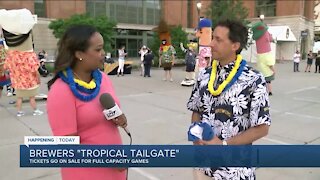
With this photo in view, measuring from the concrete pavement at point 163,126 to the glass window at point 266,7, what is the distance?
32942 mm

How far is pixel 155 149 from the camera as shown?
4.83 ft

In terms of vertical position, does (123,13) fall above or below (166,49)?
above

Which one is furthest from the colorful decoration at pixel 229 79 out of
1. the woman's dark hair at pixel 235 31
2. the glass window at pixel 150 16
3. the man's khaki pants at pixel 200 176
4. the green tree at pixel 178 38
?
the glass window at pixel 150 16

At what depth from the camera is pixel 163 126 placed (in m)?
6.02

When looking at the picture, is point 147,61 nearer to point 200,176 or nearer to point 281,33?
point 200,176

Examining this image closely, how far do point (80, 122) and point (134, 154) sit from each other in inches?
19.2

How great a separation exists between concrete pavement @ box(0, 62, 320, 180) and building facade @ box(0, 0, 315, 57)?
17354mm

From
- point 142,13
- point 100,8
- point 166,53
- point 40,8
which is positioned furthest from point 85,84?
point 142,13

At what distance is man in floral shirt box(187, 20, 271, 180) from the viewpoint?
1839 mm

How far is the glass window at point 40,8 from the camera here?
27484mm

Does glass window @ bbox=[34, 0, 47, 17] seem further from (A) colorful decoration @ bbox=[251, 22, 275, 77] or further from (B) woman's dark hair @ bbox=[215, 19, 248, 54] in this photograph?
(B) woman's dark hair @ bbox=[215, 19, 248, 54]

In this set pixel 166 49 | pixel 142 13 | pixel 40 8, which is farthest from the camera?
pixel 142 13

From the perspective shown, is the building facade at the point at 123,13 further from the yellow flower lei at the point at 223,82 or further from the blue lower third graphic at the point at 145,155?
the blue lower third graphic at the point at 145,155

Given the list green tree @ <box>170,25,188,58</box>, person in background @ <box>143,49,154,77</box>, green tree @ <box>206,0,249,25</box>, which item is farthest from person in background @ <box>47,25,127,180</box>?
green tree @ <box>206,0,249,25</box>
